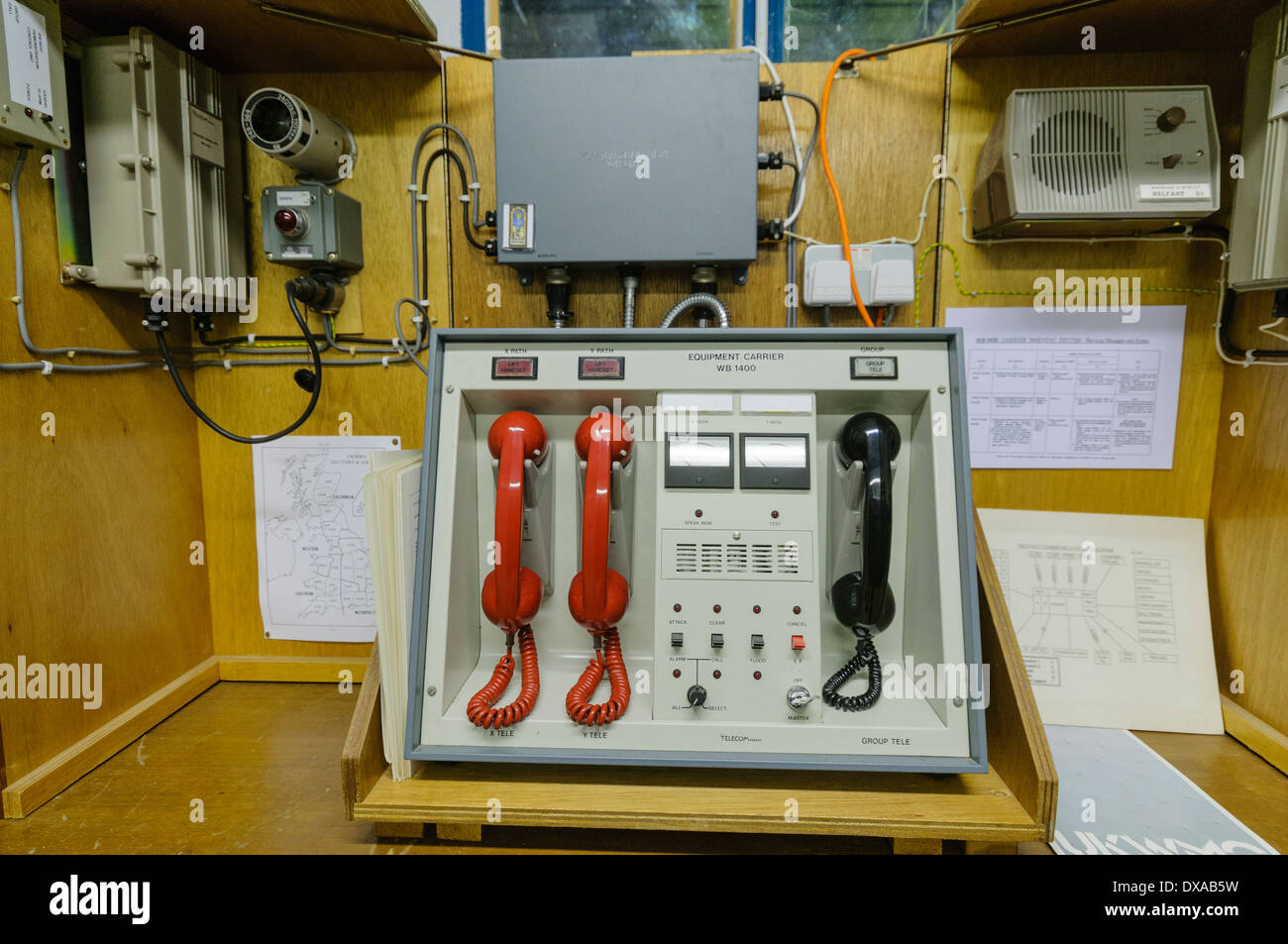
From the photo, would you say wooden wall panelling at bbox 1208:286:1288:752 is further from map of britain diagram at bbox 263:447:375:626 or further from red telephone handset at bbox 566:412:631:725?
map of britain diagram at bbox 263:447:375:626

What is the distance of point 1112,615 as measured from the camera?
124cm

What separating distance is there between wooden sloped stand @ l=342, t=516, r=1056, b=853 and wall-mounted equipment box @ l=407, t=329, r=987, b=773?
0.05m

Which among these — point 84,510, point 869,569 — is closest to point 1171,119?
point 869,569

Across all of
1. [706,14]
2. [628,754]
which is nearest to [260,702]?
[628,754]

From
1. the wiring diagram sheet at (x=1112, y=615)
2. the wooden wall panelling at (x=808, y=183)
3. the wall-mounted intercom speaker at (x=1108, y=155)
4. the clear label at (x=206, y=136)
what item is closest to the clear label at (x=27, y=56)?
the clear label at (x=206, y=136)

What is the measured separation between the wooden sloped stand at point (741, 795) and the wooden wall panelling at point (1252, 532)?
60 cm

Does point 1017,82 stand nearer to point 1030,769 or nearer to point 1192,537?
point 1192,537

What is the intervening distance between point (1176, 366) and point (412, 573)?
155 cm

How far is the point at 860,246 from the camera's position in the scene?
1253mm

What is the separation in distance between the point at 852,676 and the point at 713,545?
0.33m

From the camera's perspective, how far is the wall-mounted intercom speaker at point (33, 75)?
88cm

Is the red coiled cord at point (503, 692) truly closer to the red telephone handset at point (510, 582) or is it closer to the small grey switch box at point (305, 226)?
the red telephone handset at point (510, 582)

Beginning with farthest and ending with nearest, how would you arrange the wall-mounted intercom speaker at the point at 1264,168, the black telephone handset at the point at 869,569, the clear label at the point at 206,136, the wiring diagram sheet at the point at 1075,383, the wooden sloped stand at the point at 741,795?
the wiring diagram sheet at the point at 1075,383 < the clear label at the point at 206,136 < the wall-mounted intercom speaker at the point at 1264,168 < the black telephone handset at the point at 869,569 < the wooden sloped stand at the point at 741,795

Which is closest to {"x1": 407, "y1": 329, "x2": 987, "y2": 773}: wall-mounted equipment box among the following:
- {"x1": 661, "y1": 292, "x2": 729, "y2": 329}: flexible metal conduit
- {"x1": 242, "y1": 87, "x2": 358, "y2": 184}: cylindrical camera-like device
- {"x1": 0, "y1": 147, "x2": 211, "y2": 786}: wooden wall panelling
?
{"x1": 661, "y1": 292, "x2": 729, "y2": 329}: flexible metal conduit
